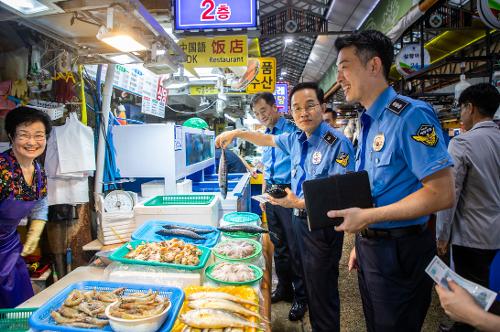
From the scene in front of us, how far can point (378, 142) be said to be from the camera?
2047mm

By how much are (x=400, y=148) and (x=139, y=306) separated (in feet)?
5.91

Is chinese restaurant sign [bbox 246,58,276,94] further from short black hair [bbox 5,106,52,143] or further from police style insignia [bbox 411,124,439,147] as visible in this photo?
police style insignia [bbox 411,124,439,147]

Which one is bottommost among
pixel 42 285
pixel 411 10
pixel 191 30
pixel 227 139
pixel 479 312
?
pixel 42 285

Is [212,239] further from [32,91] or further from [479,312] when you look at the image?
[32,91]

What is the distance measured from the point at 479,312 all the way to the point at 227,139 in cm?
291

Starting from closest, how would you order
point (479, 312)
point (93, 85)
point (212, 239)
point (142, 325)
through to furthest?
point (479, 312) → point (142, 325) → point (212, 239) → point (93, 85)

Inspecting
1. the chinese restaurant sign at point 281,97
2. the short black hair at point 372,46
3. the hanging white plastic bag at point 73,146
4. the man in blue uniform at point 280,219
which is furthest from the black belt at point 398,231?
the chinese restaurant sign at point 281,97

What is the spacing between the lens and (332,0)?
1037 centimetres

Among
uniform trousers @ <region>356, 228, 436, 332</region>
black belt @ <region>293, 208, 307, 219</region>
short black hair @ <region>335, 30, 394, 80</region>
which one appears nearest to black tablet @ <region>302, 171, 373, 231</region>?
uniform trousers @ <region>356, 228, 436, 332</region>

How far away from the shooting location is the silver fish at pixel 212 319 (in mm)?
1687

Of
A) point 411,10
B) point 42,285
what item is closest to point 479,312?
point 42,285

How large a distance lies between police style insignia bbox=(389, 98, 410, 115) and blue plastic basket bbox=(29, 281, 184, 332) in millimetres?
1771

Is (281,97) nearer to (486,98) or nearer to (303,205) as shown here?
(486,98)

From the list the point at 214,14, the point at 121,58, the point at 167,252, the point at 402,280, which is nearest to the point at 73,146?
the point at 121,58
